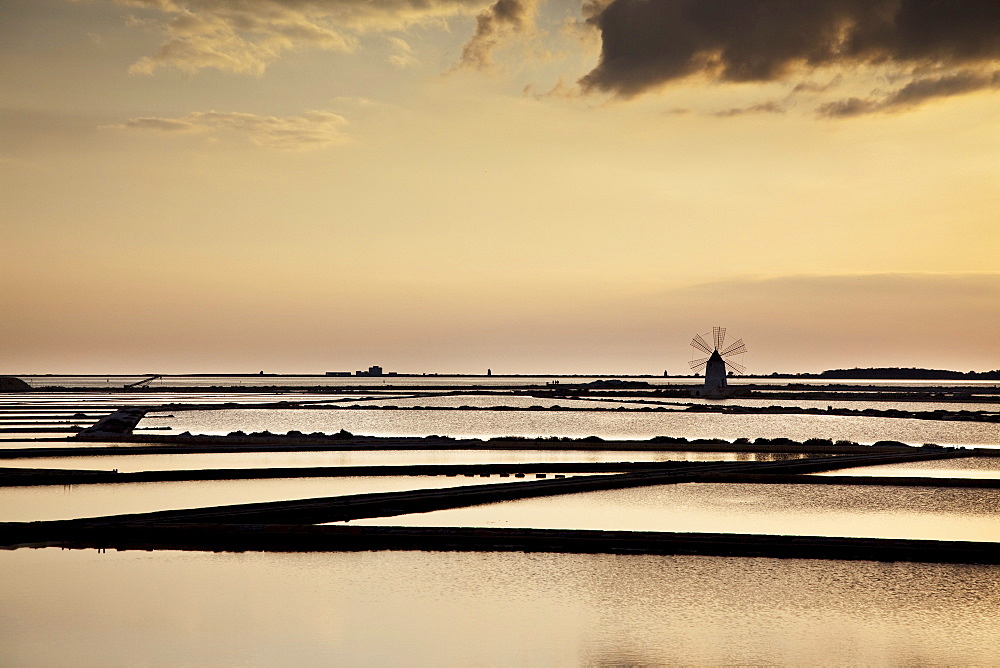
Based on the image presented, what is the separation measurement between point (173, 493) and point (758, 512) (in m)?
11.7

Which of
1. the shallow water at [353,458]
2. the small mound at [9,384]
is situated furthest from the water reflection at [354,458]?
the small mound at [9,384]

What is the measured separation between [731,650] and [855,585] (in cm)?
337

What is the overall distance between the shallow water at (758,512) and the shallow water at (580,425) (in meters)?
20.4

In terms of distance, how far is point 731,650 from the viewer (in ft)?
32.3

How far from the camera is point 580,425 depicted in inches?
2053

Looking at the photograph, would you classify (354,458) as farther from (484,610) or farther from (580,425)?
(580,425)

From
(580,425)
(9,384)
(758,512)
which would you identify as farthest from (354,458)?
(9,384)

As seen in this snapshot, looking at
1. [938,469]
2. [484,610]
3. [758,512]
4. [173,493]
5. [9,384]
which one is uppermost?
[9,384]

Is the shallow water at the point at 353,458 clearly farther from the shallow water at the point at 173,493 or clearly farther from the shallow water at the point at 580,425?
the shallow water at the point at 580,425

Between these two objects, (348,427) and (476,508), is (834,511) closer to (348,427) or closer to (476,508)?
(476,508)

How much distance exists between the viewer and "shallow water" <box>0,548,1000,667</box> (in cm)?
989

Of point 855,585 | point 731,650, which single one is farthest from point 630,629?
point 855,585

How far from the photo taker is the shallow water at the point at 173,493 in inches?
725

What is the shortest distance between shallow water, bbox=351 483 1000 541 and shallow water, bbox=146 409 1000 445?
20417 mm
